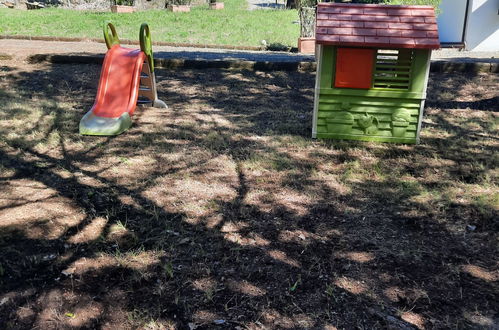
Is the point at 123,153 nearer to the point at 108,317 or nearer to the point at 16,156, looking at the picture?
the point at 16,156

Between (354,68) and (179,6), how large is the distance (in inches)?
621

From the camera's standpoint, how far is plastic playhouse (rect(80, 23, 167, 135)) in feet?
17.2

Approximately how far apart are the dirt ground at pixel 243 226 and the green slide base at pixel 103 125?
15 cm

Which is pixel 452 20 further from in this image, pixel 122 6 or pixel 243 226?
pixel 243 226

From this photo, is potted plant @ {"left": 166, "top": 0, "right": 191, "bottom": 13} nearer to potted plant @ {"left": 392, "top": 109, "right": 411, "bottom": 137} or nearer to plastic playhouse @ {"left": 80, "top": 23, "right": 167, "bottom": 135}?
plastic playhouse @ {"left": 80, "top": 23, "right": 167, "bottom": 135}

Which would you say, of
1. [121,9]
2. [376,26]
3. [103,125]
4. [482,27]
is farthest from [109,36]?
[121,9]

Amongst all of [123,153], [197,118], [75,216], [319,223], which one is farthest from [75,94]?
[319,223]

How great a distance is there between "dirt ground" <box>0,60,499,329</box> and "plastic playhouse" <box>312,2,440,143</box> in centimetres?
24

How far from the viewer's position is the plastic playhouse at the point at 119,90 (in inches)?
207

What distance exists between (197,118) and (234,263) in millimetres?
3272

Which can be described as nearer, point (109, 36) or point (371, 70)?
point (371, 70)

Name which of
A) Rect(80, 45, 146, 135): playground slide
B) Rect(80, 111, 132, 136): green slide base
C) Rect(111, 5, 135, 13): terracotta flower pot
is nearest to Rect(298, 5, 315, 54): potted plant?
Rect(80, 45, 146, 135): playground slide

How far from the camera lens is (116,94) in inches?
226

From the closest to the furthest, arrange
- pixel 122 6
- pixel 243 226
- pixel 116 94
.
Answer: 1. pixel 243 226
2. pixel 116 94
3. pixel 122 6
